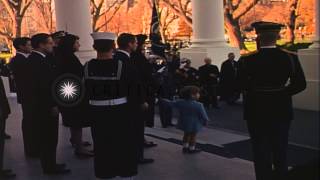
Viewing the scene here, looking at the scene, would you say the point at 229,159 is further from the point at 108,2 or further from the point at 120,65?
the point at 108,2

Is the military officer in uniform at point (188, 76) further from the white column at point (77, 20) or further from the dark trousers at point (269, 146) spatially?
the dark trousers at point (269, 146)

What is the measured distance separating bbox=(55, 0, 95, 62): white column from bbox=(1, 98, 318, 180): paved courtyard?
14.6 feet

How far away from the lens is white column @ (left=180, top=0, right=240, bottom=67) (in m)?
17.7

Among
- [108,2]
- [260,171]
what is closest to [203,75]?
[260,171]

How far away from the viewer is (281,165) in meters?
5.23

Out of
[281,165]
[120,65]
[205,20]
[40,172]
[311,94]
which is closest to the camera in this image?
[120,65]

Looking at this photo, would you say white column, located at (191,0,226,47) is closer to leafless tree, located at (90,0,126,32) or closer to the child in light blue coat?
the child in light blue coat

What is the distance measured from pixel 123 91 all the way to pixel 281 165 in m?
1.72

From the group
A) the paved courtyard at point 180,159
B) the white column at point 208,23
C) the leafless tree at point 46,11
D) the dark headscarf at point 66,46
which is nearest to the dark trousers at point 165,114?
the paved courtyard at point 180,159

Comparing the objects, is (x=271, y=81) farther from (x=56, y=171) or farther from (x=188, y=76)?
(x=188, y=76)

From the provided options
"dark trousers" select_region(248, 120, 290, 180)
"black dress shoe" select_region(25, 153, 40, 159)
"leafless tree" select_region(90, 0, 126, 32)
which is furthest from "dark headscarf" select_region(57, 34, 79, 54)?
"leafless tree" select_region(90, 0, 126, 32)

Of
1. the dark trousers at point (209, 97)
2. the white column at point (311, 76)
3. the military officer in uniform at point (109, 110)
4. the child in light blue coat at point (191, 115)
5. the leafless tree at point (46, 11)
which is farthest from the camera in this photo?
the leafless tree at point (46, 11)

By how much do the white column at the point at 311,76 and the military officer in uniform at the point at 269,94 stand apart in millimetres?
6898

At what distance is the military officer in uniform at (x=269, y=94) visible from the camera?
5.06 metres
